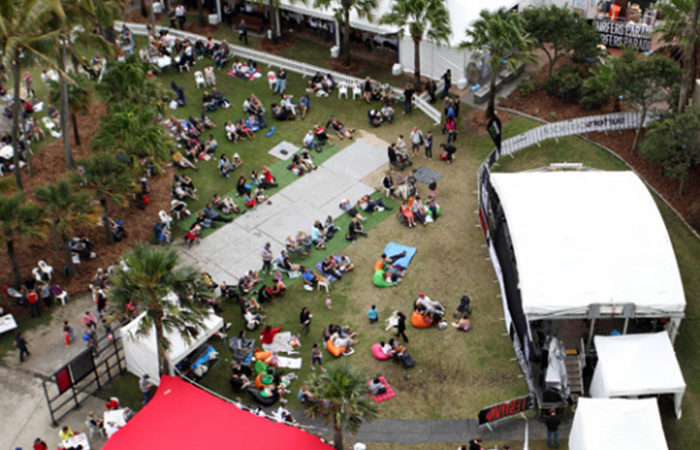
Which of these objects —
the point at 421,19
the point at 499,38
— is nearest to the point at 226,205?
the point at 421,19

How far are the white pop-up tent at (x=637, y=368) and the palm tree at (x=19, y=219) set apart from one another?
19.8 metres

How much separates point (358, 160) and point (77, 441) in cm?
1823

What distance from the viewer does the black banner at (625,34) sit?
44906 mm

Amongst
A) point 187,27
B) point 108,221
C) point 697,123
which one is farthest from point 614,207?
point 187,27

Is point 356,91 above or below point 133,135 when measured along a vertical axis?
below

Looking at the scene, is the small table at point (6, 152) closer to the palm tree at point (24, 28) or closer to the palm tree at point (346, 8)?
the palm tree at point (24, 28)

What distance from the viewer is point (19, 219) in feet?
100

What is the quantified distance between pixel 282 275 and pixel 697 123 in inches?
666

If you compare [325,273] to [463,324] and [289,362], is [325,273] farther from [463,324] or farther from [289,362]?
[463,324]

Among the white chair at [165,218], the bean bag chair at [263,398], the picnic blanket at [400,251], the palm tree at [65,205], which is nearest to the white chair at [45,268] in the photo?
the palm tree at [65,205]

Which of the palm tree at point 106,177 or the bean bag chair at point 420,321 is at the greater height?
the palm tree at point 106,177

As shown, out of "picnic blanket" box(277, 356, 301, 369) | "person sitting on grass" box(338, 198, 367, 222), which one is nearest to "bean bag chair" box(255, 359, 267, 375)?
"picnic blanket" box(277, 356, 301, 369)

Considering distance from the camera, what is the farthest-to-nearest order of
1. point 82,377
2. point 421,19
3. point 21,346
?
point 421,19 < point 21,346 < point 82,377

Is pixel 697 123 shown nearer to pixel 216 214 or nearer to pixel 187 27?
pixel 216 214
